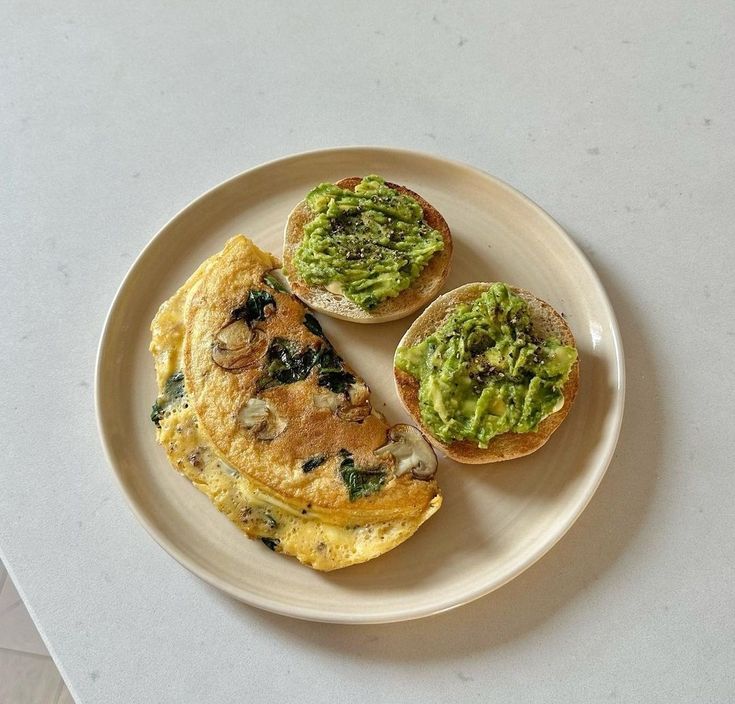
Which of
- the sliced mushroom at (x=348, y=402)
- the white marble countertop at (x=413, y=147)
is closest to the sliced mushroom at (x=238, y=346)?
the sliced mushroom at (x=348, y=402)

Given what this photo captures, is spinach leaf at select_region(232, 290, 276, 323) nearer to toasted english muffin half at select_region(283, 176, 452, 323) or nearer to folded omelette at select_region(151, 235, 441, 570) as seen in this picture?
folded omelette at select_region(151, 235, 441, 570)

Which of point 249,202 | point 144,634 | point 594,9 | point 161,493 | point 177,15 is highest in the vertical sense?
point 177,15

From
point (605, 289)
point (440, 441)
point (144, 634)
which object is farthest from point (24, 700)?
point (605, 289)

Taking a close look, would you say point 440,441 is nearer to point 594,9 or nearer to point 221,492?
point 221,492

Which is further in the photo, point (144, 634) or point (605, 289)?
point (605, 289)

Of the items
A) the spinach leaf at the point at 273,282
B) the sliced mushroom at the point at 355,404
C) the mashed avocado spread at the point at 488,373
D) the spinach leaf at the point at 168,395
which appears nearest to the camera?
the mashed avocado spread at the point at 488,373

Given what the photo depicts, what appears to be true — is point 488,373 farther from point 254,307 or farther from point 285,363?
point 254,307

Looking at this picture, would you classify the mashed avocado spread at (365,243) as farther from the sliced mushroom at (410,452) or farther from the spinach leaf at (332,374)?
the sliced mushroom at (410,452)

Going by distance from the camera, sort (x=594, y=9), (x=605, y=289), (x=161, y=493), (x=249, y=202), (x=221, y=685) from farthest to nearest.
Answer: (x=594, y=9) < (x=249, y=202) < (x=605, y=289) < (x=161, y=493) < (x=221, y=685)
